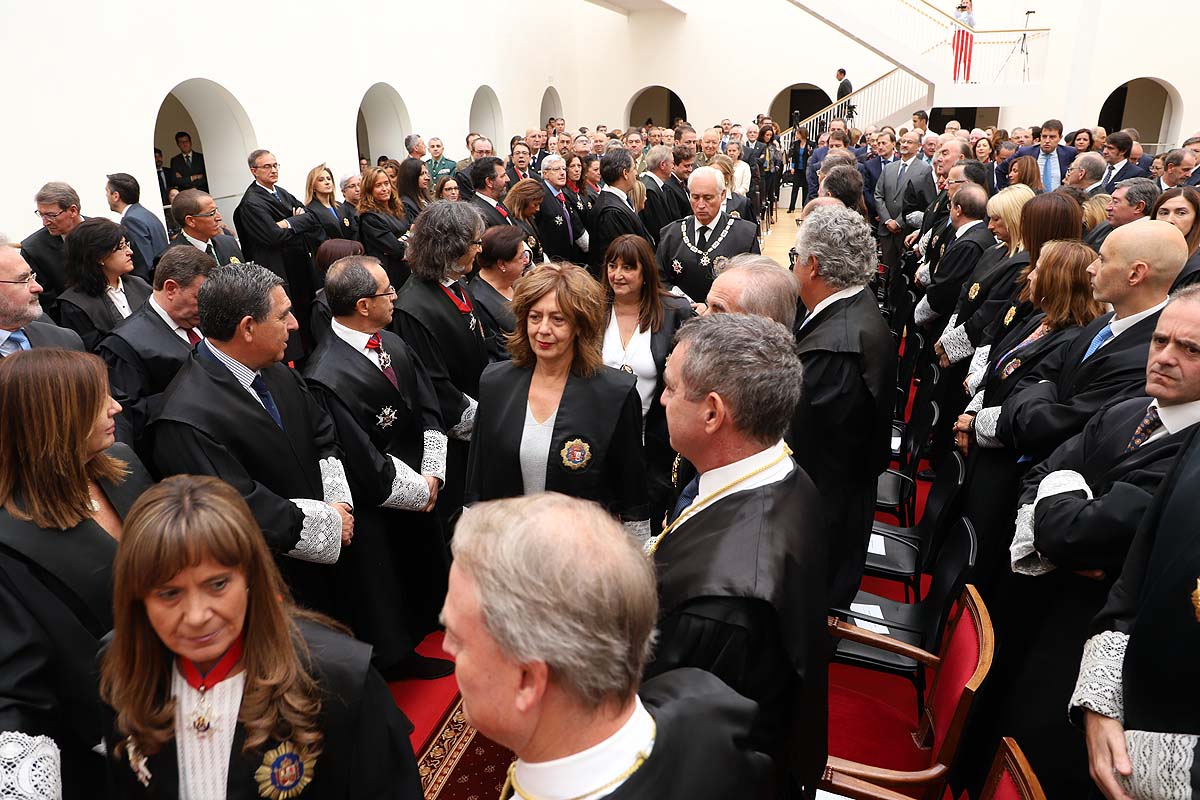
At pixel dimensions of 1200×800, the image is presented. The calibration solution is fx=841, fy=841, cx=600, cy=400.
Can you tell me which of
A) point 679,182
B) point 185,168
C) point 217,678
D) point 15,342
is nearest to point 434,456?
point 15,342

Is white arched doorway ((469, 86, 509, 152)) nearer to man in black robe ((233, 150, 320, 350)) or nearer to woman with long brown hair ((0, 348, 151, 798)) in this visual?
man in black robe ((233, 150, 320, 350))

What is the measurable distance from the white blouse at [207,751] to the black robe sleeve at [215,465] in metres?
1.11

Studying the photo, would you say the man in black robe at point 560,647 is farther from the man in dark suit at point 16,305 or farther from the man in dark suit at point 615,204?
the man in dark suit at point 615,204

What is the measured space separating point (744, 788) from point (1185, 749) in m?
1.23

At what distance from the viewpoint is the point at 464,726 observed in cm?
384

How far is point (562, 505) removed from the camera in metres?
1.46

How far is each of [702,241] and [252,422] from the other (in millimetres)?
3938

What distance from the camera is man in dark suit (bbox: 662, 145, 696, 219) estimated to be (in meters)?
9.41

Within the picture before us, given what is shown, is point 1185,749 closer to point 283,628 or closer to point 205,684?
point 283,628

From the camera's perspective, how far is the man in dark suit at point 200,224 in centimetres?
621

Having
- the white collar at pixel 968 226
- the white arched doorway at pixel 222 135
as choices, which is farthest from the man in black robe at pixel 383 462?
the white arched doorway at pixel 222 135

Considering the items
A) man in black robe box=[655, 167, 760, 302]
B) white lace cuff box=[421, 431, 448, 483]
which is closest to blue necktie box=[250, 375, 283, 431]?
white lace cuff box=[421, 431, 448, 483]

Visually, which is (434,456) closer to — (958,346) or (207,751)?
(207,751)

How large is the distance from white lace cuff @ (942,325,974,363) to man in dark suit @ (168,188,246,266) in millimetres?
5161
